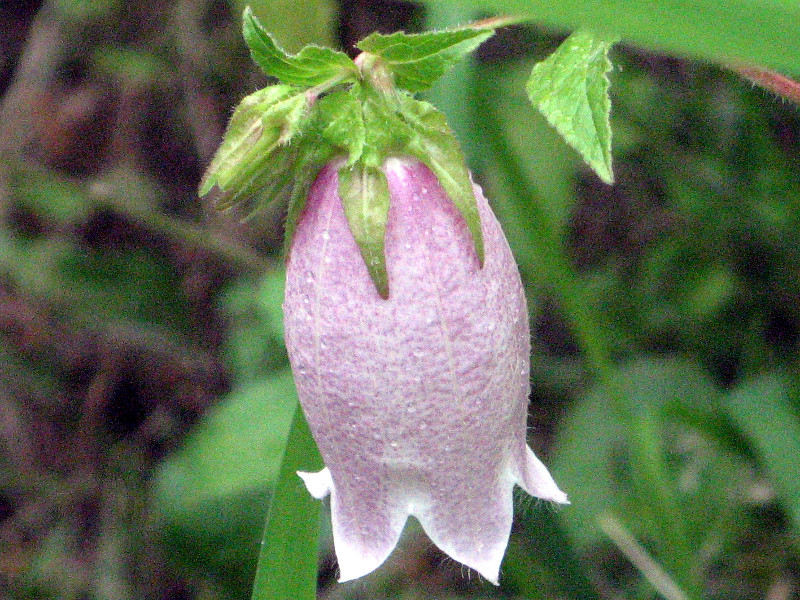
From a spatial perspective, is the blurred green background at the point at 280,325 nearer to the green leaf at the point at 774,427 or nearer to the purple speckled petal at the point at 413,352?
the green leaf at the point at 774,427

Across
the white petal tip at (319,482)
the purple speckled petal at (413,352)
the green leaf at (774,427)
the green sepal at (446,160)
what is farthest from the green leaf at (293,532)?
the green leaf at (774,427)

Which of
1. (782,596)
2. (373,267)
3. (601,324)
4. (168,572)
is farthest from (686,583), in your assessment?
(168,572)

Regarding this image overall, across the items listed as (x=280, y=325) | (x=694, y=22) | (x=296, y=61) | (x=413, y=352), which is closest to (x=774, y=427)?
(x=280, y=325)

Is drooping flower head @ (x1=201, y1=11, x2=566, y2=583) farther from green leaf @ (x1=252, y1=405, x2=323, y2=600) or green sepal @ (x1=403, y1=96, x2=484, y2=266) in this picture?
green leaf @ (x1=252, y1=405, x2=323, y2=600)

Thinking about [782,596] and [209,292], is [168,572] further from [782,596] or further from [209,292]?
[782,596]

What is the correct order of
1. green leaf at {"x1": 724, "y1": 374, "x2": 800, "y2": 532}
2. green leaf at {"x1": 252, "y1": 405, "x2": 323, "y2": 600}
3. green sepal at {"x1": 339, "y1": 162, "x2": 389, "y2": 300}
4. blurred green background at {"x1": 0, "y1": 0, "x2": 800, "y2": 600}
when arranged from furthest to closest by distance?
blurred green background at {"x1": 0, "y1": 0, "x2": 800, "y2": 600} < green leaf at {"x1": 724, "y1": 374, "x2": 800, "y2": 532} < green leaf at {"x1": 252, "y1": 405, "x2": 323, "y2": 600} < green sepal at {"x1": 339, "y1": 162, "x2": 389, "y2": 300}

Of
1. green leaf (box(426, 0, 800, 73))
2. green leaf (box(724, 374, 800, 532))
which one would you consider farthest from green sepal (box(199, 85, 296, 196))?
green leaf (box(724, 374, 800, 532))
